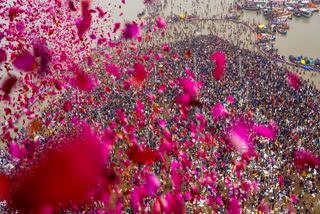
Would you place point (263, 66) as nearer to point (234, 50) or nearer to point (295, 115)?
point (234, 50)

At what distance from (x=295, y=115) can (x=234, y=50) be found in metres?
10.2

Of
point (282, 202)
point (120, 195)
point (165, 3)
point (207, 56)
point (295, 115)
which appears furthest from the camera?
point (165, 3)

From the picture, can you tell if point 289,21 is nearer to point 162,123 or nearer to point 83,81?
point 162,123

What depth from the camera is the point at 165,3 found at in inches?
1672

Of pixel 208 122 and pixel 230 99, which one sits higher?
pixel 230 99

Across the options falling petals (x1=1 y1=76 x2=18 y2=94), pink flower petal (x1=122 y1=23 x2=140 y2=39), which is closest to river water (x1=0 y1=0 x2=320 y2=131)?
falling petals (x1=1 y1=76 x2=18 y2=94)

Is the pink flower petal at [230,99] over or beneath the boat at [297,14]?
beneath

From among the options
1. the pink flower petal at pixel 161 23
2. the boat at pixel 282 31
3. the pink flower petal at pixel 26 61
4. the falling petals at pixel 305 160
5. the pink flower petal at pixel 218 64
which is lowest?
the falling petals at pixel 305 160

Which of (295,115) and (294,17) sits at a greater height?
(294,17)

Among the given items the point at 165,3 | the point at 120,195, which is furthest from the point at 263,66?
the point at 165,3

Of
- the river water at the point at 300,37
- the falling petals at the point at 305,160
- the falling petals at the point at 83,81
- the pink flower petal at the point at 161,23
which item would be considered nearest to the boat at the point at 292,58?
the river water at the point at 300,37

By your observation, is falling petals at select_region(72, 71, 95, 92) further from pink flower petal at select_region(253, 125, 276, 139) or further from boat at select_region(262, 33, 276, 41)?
boat at select_region(262, 33, 276, 41)

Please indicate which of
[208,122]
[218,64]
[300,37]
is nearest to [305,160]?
[208,122]

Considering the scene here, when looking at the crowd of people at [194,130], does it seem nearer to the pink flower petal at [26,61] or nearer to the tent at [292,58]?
the pink flower petal at [26,61]
